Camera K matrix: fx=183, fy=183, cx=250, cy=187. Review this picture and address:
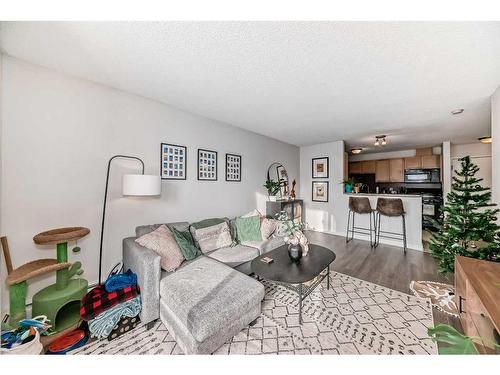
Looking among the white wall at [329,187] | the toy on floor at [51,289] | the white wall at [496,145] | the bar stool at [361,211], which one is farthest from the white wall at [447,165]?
the toy on floor at [51,289]

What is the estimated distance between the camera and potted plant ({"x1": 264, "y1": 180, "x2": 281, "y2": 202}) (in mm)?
4043

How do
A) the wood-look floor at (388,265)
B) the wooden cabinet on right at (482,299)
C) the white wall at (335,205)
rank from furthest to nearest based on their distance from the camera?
the white wall at (335,205), the wood-look floor at (388,265), the wooden cabinet on right at (482,299)

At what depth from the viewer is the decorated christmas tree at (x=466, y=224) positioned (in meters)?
1.93

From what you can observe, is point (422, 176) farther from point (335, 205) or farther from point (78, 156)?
point (78, 156)

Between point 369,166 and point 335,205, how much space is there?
2582 mm

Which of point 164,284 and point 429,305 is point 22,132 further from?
point 429,305

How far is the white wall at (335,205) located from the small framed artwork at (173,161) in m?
3.58

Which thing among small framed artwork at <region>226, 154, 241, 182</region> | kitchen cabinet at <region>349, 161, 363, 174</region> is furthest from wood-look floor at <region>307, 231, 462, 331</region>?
kitchen cabinet at <region>349, 161, 363, 174</region>

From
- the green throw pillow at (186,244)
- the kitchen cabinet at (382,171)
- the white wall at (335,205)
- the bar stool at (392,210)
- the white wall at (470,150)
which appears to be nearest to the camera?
the green throw pillow at (186,244)

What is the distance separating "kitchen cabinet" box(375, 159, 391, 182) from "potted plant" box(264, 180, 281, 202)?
3963 millimetres

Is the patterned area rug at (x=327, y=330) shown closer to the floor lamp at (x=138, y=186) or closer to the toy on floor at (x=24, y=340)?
the toy on floor at (x=24, y=340)

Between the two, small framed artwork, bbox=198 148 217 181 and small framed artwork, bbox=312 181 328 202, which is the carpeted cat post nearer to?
small framed artwork, bbox=198 148 217 181
